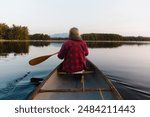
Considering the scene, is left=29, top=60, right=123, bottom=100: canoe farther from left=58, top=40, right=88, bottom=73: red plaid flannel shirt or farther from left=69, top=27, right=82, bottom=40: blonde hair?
left=69, top=27, right=82, bottom=40: blonde hair

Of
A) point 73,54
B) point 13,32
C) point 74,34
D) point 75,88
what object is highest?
point 13,32

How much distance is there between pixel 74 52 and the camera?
20.7ft

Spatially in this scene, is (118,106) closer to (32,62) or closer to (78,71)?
(78,71)

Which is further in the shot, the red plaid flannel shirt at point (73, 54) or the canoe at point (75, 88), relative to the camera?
the red plaid flannel shirt at point (73, 54)

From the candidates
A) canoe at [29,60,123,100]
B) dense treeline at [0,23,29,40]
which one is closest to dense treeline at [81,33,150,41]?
dense treeline at [0,23,29,40]

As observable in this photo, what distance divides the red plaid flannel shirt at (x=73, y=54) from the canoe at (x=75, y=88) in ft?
1.30

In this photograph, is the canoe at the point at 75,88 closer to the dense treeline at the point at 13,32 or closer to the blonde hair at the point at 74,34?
the blonde hair at the point at 74,34

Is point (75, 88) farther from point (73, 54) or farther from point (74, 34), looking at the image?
point (74, 34)

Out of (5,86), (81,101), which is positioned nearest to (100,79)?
(81,101)

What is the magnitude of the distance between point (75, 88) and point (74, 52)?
113cm

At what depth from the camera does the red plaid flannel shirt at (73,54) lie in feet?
20.7

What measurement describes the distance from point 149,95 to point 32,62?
5.01 meters

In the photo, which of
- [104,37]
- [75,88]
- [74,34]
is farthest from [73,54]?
[104,37]

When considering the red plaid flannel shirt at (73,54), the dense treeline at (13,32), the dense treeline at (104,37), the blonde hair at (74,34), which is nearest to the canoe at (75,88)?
the red plaid flannel shirt at (73,54)
